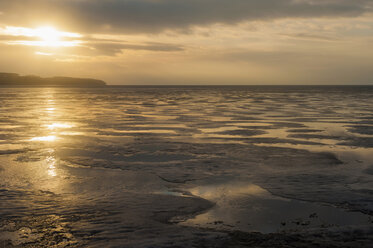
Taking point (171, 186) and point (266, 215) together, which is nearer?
point (266, 215)

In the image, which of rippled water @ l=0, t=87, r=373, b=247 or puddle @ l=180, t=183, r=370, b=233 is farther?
puddle @ l=180, t=183, r=370, b=233

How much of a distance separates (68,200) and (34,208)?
0.65 meters

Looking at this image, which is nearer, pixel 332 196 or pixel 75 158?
pixel 332 196

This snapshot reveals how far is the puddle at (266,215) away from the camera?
5.81m

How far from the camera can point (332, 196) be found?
725 cm

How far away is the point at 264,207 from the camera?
6.70 m

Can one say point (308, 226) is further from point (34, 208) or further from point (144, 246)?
point (34, 208)

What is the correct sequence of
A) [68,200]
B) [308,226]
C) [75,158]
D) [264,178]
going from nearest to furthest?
[308,226] → [68,200] → [264,178] → [75,158]

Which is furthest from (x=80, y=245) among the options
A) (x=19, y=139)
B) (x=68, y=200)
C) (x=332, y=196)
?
(x=19, y=139)

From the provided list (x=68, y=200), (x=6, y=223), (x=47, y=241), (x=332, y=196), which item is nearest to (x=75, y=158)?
(x=68, y=200)

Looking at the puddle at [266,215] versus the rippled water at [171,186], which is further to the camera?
the puddle at [266,215]

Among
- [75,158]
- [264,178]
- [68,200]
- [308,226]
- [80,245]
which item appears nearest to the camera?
[80,245]

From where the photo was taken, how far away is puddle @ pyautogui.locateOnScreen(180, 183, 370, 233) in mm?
5812

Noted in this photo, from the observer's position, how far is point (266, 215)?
6297mm
